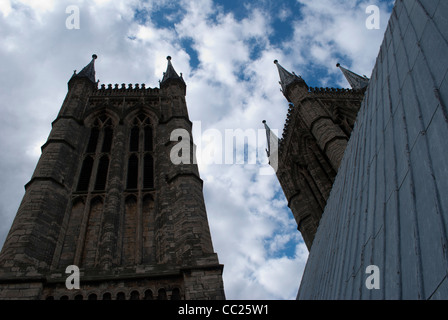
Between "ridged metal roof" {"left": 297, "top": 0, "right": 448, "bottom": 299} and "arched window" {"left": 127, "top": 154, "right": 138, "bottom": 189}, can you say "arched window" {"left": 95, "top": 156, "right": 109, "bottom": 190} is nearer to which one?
"arched window" {"left": 127, "top": 154, "right": 138, "bottom": 189}

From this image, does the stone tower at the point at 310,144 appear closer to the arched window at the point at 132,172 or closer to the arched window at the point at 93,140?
the arched window at the point at 132,172

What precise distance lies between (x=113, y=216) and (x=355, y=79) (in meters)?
28.7

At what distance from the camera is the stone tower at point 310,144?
2697 centimetres

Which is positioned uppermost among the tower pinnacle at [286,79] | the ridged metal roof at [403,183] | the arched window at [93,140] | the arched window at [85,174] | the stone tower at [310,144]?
the tower pinnacle at [286,79]

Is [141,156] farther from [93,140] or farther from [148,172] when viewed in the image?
[93,140]

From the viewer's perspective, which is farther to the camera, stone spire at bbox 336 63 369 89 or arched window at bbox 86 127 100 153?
stone spire at bbox 336 63 369 89

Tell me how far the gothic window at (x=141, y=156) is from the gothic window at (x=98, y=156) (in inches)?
41.4

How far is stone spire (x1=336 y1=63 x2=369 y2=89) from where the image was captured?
36.5 metres

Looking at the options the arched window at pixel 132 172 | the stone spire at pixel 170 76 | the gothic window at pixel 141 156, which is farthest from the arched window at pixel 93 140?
the stone spire at pixel 170 76

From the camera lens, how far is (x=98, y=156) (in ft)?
64.9

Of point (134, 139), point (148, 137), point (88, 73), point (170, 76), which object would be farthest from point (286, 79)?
point (134, 139)


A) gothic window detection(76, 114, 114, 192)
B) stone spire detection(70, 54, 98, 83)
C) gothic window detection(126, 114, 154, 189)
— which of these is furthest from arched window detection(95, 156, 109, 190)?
stone spire detection(70, 54, 98, 83)

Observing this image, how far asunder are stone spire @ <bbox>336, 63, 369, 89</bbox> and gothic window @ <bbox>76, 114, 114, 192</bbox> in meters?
21.9

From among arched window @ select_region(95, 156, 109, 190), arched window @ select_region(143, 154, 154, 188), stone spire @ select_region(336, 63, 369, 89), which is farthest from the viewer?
stone spire @ select_region(336, 63, 369, 89)
